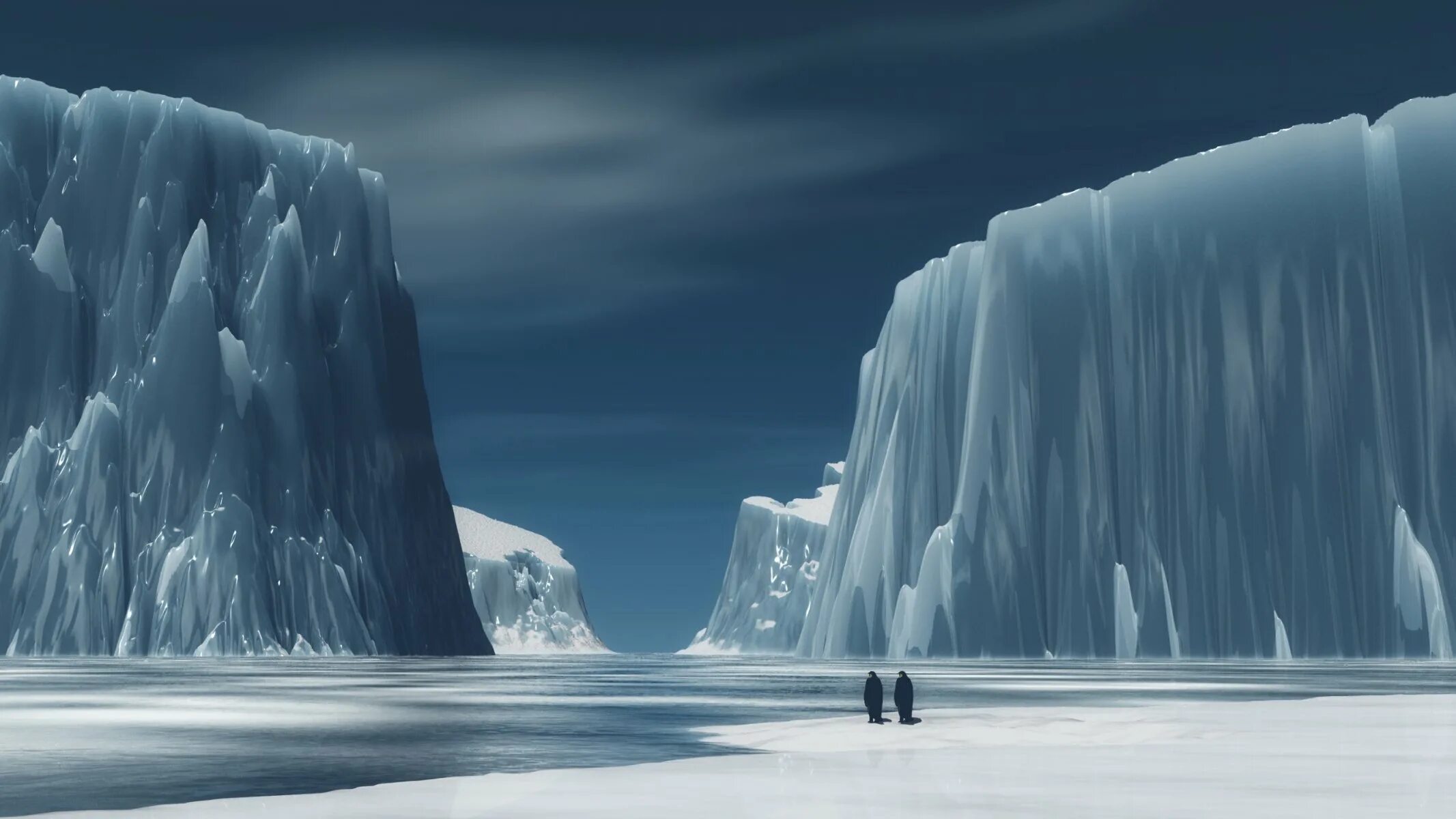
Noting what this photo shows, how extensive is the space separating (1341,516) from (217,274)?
71.3 m

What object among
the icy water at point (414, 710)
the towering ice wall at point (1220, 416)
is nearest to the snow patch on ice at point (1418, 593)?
the towering ice wall at point (1220, 416)

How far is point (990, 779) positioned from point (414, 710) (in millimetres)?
18399

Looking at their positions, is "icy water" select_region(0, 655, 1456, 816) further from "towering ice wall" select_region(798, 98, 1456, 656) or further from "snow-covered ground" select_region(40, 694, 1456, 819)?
"towering ice wall" select_region(798, 98, 1456, 656)

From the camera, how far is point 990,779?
16.5 meters

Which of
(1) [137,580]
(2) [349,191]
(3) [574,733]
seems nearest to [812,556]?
(2) [349,191]

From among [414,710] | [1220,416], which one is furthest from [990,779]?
[1220,416]

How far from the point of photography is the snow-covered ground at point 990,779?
13.5m

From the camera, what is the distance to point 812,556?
191 m

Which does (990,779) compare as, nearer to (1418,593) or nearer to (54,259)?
(1418,593)

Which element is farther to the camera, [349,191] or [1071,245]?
[349,191]

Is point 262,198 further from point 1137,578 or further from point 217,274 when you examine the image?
point 1137,578

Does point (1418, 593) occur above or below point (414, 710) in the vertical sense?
above

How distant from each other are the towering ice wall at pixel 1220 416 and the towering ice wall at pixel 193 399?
39.2m

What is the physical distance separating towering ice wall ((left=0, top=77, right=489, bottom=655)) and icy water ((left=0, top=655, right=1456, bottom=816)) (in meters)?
30.0
